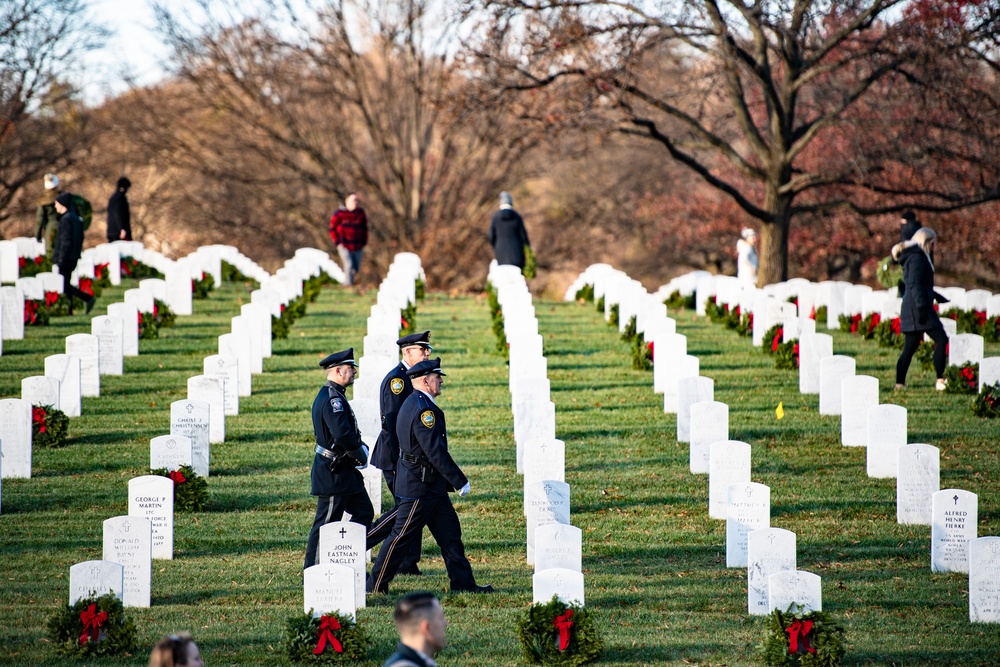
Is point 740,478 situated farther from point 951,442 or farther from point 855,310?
point 855,310

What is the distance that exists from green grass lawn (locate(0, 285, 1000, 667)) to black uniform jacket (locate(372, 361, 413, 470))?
88cm

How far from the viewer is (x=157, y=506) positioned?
9.12m

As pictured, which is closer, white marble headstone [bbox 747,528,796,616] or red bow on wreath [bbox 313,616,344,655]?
red bow on wreath [bbox 313,616,344,655]

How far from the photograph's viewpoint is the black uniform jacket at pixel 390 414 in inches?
Answer: 361

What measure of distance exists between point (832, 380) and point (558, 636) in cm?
741

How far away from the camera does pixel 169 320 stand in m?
18.7

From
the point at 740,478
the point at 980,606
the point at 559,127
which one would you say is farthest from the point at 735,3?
the point at 980,606

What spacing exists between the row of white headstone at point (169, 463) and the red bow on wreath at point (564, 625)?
2.66m

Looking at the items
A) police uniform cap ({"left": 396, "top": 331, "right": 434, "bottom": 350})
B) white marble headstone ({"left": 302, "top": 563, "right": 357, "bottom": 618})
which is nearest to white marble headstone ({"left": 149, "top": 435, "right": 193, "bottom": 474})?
police uniform cap ({"left": 396, "top": 331, "right": 434, "bottom": 350})

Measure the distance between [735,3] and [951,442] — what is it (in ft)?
44.5

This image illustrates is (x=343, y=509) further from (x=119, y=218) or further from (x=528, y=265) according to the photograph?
(x=119, y=218)

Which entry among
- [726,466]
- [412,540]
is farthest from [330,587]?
[726,466]

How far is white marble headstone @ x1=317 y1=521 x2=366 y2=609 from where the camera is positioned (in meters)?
8.20

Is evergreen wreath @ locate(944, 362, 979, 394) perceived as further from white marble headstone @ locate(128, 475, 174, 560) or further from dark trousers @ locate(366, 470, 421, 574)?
white marble headstone @ locate(128, 475, 174, 560)
